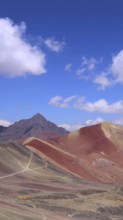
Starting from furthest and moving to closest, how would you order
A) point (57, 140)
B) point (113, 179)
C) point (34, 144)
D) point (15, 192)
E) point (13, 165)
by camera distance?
point (57, 140) → point (34, 144) → point (113, 179) → point (13, 165) → point (15, 192)

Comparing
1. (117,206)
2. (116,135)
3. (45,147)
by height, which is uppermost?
(116,135)

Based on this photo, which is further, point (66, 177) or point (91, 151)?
point (91, 151)

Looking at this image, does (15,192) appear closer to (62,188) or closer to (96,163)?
(62,188)

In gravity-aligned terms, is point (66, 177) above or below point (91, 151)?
below

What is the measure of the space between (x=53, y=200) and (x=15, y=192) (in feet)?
22.3

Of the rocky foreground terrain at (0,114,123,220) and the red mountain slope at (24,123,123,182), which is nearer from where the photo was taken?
the rocky foreground terrain at (0,114,123,220)

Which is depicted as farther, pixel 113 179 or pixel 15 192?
pixel 113 179

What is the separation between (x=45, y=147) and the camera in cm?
11975

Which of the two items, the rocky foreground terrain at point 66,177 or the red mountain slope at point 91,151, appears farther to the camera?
the red mountain slope at point 91,151

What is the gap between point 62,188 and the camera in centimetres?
7656

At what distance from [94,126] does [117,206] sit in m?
85.7

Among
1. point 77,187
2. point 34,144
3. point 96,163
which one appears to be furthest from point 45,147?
point 77,187

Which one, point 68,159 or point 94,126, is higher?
point 94,126

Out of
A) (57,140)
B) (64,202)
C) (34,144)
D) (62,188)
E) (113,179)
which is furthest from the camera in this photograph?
(57,140)
